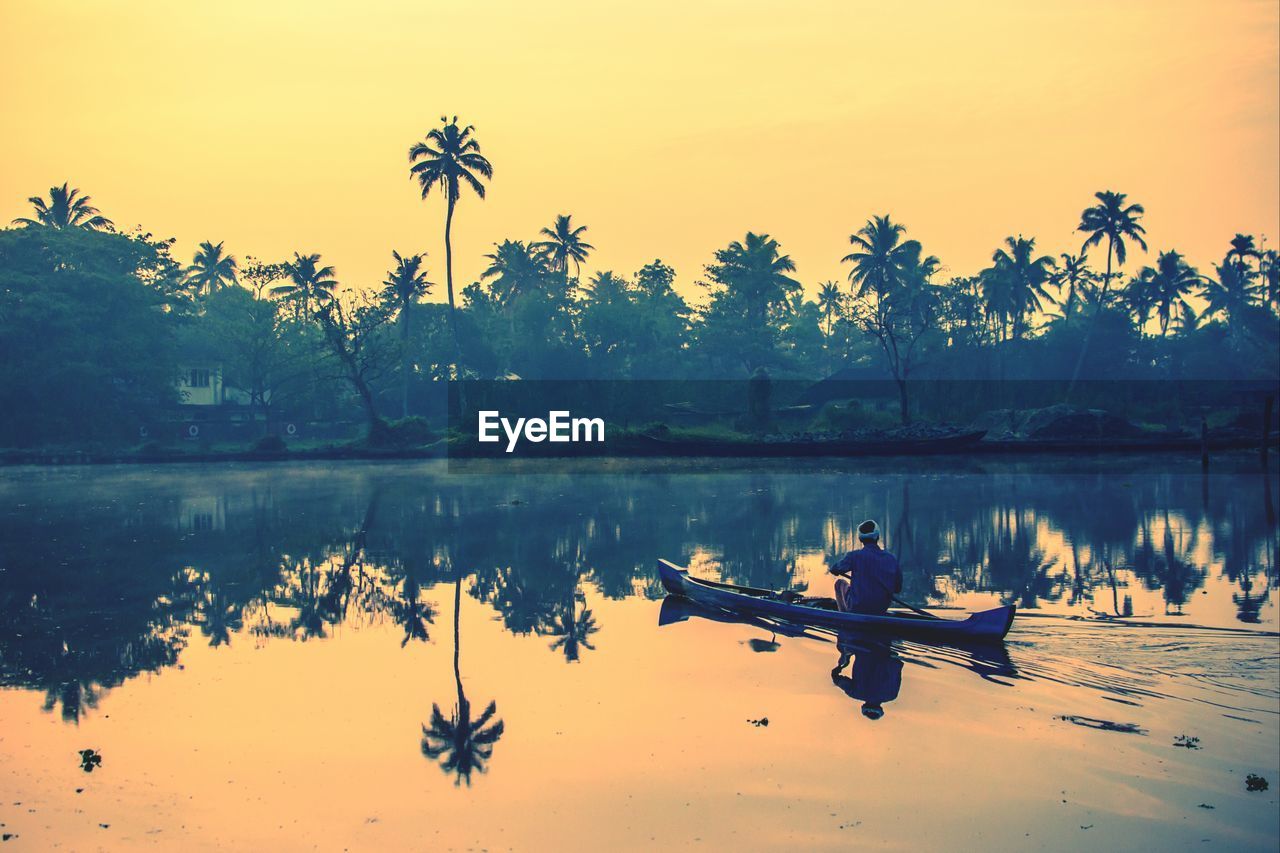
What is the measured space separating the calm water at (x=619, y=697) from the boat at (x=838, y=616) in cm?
29

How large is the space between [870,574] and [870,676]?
1.96 meters

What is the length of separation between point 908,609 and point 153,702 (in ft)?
31.0

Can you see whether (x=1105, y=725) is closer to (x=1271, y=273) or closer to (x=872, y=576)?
(x=872, y=576)

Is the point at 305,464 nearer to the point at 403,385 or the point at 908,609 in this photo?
the point at 403,385

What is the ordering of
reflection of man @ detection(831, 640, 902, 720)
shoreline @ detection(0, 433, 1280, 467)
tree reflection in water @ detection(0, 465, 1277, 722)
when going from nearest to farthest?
reflection of man @ detection(831, 640, 902, 720)
tree reflection in water @ detection(0, 465, 1277, 722)
shoreline @ detection(0, 433, 1280, 467)

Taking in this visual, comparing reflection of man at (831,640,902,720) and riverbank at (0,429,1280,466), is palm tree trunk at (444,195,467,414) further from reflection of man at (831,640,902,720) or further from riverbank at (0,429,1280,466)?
reflection of man at (831,640,902,720)

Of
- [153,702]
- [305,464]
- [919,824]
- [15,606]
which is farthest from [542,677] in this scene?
[305,464]

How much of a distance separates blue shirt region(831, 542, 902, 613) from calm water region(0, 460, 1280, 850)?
603mm

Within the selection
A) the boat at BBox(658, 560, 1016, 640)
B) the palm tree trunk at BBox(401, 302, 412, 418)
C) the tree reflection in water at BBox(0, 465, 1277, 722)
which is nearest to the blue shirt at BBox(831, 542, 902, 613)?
the boat at BBox(658, 560, 1016, 640)

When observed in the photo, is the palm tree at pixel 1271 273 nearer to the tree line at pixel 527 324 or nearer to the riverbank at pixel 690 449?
the tree line at pixel 527 324

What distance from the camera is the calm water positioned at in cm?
916

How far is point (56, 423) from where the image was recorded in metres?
65.9

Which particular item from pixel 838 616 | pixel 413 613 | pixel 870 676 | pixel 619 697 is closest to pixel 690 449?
pixel 413 613

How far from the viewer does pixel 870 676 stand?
13.2 m
